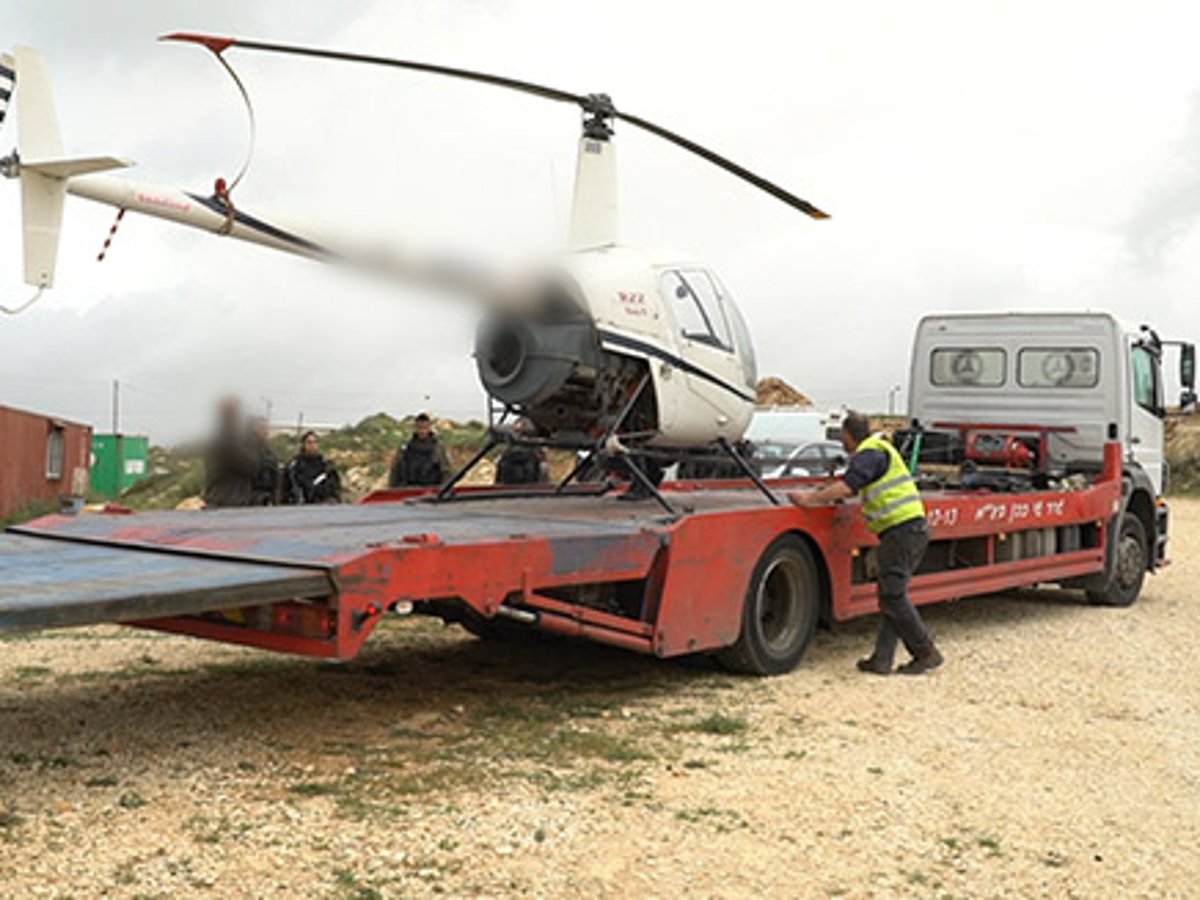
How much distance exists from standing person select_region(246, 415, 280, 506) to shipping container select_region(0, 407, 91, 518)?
347 inches

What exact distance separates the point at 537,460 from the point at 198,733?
6689 mm

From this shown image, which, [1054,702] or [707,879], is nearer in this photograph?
[707,879]

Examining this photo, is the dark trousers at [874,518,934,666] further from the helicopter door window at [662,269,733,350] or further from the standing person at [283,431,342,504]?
the standing person at [283,431,342,504]

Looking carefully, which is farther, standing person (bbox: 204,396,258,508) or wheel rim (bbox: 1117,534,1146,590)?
wheel rim (bbox: 1117,534,1146,590)

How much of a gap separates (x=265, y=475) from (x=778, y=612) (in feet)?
16.0

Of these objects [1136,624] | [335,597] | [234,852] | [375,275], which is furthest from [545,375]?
[1136,624]

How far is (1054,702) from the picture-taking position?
27.1 ft

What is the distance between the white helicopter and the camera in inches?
327

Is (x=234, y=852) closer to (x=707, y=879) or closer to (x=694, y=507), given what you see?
(x=707, y=879)

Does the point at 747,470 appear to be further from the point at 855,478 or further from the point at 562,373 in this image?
the point at 562,373

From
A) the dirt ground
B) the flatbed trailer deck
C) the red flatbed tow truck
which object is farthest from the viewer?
the red flatbed tow truck

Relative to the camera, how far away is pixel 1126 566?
43.5ft

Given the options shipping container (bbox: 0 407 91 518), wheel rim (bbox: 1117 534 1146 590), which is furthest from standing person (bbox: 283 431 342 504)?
shipping container (bbox: 0 407 91 518)

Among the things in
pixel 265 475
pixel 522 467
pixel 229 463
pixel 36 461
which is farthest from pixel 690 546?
pixel 36 461
